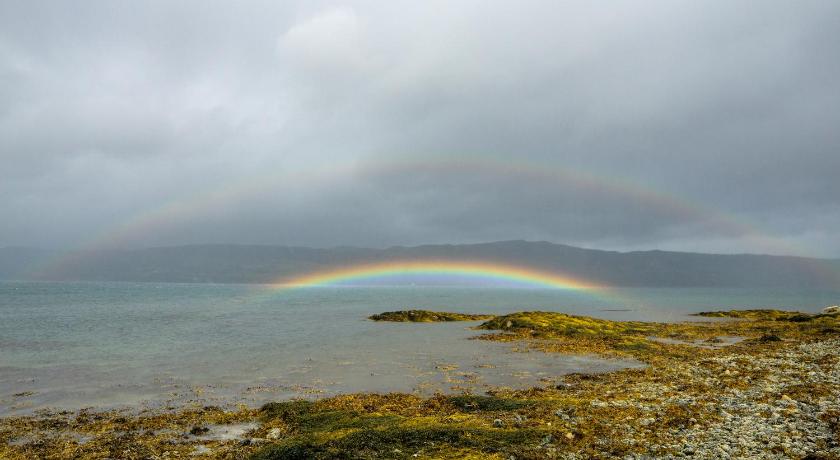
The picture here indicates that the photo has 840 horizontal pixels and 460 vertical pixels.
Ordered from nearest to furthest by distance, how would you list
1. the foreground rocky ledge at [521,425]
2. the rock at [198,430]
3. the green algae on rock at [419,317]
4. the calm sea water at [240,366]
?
1. the foreground rocky ledge at [521,425]
2. the rock at [198,430]
3. the calm sea water at [240,366]
4. the green algae on rock at [419,317]

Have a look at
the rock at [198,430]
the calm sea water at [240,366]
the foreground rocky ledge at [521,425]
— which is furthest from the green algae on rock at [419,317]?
the rock at [198,430]

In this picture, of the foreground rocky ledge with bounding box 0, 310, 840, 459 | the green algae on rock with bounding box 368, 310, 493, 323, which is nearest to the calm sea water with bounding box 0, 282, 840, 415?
the foreground rocky ledge with bounding box 0, 310, 840, 459

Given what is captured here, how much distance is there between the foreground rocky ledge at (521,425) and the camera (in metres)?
13.9

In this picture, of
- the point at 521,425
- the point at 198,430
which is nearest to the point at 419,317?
the point at 198,430

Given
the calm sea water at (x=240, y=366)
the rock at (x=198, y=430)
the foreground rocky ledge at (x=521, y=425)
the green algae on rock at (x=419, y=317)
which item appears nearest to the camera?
the foreground rocky ledge at (x=521, y=425)

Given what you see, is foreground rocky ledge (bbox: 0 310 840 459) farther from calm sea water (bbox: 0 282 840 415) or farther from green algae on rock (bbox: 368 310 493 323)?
green algae on rock (bbox: 368 310 493 323)

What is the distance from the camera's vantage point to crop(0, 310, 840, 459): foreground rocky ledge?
13.9 m

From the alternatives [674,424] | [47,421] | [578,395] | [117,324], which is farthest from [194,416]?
[117,324]

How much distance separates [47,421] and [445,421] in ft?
53.6

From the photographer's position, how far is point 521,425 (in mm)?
16391

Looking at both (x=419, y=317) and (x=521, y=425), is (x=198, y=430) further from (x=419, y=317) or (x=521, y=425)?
(x=419, y=317)

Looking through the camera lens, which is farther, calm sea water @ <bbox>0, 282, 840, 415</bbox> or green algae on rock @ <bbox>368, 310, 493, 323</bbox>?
green algae on rock @ <bbox>368, 310, 493, 323</bbox>

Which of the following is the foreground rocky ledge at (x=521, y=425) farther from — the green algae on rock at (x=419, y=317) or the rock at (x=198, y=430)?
the green algae on rock at (x=419, y=317)

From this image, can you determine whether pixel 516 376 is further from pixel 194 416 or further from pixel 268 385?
pixel 194 416
